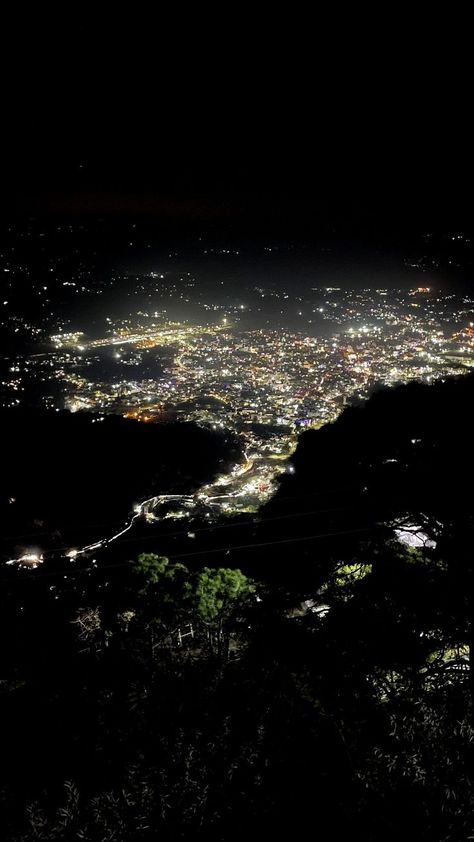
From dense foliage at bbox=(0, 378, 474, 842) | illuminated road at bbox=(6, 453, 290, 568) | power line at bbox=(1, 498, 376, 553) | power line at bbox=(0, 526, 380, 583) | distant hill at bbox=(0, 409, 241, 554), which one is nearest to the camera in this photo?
dense foliage at bbox=(0, 378, 474, 842)

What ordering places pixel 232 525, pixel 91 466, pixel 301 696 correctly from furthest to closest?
pixel 91 466, pixel 232 525, pixel 301 696

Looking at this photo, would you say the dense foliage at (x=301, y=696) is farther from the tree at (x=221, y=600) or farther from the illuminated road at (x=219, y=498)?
the illuminated road at (x=219, y=498)

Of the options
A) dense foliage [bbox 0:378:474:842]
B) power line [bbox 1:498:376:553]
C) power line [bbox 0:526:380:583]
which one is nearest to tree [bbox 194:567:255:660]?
dense foliage [bbox 0:378:474:842]

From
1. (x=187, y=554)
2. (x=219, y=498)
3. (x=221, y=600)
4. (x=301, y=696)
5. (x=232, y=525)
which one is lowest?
(x=219, y=498)

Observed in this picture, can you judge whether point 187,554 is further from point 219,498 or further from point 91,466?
point 91,466

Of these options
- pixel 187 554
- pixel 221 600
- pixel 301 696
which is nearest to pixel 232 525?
pixel 187 554

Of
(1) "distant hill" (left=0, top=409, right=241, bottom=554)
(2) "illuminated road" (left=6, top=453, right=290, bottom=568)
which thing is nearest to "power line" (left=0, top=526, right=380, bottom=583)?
(2) "illuminated road" (left=6, top=453, right=290, bottom=568)

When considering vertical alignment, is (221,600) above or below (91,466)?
above

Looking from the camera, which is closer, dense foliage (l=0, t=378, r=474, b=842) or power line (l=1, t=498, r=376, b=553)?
dense foliage (l=0, t=378, r=474, b=842)

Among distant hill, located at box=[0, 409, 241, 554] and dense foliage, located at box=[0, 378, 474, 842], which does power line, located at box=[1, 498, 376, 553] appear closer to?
dense foliage, located at box=[0, 378, 474, 842]

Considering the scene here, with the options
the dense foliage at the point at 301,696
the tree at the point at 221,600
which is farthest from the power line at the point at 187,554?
the tree at the point at 221,600

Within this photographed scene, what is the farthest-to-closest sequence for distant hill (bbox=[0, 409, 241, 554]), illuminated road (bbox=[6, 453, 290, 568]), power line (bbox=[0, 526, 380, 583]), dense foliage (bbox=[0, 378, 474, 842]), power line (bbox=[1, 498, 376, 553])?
1. distant hill (bbox=[0, 409, 241, 554])
2. illuminated road (bbox=[6, 453, 290, 568])
3. power line (bbox=[0, 526, 380, 583])
4. power line (bbox=[1, 498, 376, 553])
5. dense foliage (bbox=[0, 378, 474, 842])

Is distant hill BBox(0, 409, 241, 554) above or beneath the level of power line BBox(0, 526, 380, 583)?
beneath

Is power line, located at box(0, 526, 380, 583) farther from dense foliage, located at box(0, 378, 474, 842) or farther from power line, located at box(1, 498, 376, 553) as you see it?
power line, located at box(1, 498, 376, 553)
